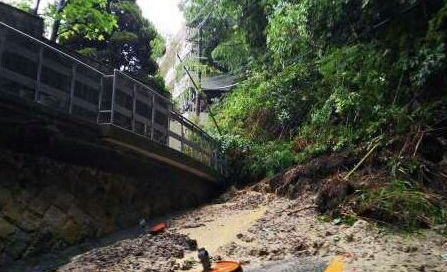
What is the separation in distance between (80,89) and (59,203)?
87.6 inches

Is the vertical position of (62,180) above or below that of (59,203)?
above

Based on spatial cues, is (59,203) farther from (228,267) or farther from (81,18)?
(81,18)

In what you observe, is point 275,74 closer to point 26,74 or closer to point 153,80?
point 153,80

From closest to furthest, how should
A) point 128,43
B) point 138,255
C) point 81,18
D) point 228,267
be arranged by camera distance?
point 228,267 → point 138,255 → point 81,18 → point 128,43

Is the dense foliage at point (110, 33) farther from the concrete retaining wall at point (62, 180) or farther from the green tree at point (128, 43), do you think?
the concrete retaining wall at point (62, 180)

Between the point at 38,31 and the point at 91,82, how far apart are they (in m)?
2.23

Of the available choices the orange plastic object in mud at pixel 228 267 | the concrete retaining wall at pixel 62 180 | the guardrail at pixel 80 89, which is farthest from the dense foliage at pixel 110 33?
the orange plastic object in mud at pixel 228 267

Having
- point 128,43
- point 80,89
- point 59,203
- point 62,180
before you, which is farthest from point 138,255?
point 128,43

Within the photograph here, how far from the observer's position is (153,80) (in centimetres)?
1970

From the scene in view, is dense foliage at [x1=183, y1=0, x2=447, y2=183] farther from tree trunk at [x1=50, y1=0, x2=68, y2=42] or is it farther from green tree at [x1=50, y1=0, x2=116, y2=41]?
tree trunk at [x1=50, y1=0, x2=68, y2=42]

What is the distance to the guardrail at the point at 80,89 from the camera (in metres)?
8.30

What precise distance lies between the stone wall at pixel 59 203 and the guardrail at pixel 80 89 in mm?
1087

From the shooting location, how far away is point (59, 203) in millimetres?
9391

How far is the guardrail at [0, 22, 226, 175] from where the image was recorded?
27.2ft
